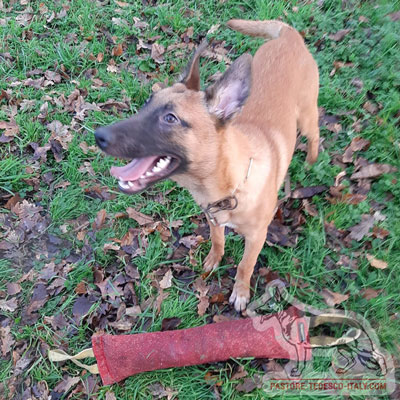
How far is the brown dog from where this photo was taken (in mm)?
2281

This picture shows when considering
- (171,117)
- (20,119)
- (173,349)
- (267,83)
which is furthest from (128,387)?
(20,119)

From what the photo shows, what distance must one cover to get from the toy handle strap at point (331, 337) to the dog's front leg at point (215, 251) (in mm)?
928

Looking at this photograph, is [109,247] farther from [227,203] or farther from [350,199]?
[350,199]

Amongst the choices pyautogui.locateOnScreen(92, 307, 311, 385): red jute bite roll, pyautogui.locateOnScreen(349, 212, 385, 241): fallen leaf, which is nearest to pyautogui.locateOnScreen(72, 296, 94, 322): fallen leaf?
pyautogui.locateOnScreen(92, 307, 311, 385): red jute bite roll

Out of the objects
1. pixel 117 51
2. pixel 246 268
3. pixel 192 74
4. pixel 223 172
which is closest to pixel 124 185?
pixel 223 172

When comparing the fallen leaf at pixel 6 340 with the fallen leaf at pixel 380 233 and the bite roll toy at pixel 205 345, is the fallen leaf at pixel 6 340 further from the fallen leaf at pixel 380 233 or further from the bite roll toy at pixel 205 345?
the fallen leaf at pixel 380 233

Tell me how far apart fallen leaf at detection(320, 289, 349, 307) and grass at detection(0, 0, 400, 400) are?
0.05 m

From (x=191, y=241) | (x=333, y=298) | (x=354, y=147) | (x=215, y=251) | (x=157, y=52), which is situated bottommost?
(x=191, y=241)

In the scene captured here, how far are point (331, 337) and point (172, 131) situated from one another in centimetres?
192

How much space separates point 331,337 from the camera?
2809mm

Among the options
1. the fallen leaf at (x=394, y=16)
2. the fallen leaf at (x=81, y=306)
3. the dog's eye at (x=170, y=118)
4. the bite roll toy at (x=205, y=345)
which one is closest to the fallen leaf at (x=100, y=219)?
the fallen leaf at (x=81, y=306)

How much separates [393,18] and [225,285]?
4.03m

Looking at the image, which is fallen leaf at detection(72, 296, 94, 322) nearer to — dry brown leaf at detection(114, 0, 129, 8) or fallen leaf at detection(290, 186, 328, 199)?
fallen leaf at detection(290, 186, 328, 199)

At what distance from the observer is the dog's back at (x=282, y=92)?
2980 millimetres
